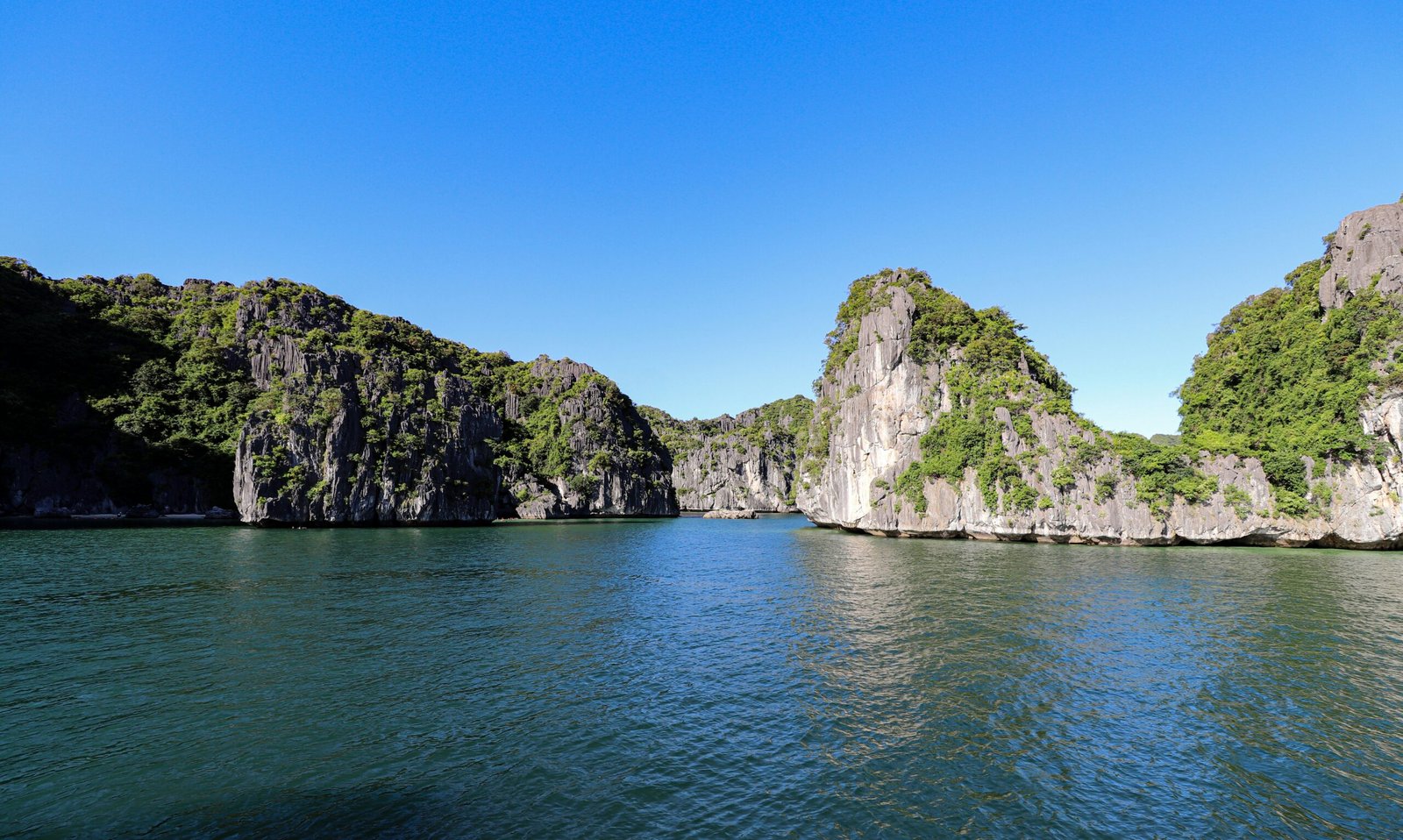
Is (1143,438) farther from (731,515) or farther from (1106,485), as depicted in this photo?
(731,515)

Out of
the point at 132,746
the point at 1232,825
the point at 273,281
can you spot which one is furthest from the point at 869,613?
the point at 273,281

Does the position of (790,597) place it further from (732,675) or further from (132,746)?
(132,746)

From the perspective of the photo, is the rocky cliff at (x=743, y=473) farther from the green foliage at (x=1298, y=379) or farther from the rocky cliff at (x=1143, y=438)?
the green foliage at (x=1298, y=379)

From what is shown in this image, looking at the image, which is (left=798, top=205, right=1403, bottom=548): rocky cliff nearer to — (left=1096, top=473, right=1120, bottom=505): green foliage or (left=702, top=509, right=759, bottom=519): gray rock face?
(left=1096, top=473, right=1120, bottom=505): green foliage

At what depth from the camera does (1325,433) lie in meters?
50.7

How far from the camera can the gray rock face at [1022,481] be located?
49.9m

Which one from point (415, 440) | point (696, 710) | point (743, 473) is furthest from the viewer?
point (743, 473)

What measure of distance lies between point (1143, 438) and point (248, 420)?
349ft

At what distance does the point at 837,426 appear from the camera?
8119 centimetres

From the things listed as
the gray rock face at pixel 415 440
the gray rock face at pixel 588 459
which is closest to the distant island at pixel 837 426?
the gray rock face at pixel 415 440

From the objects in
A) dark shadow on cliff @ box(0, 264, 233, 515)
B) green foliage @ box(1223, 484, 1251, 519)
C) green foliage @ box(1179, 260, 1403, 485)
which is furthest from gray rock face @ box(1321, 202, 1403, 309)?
dark shadow on cliff @ box(0, 264, 233, 515)

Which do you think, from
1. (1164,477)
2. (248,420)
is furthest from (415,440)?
(1164,477)

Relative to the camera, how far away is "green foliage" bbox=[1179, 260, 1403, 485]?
50.2 meters

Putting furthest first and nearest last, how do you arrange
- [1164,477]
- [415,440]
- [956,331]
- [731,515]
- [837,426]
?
[731,515]
[415,440]
[837,426]
[956,331]
[1164,477]
